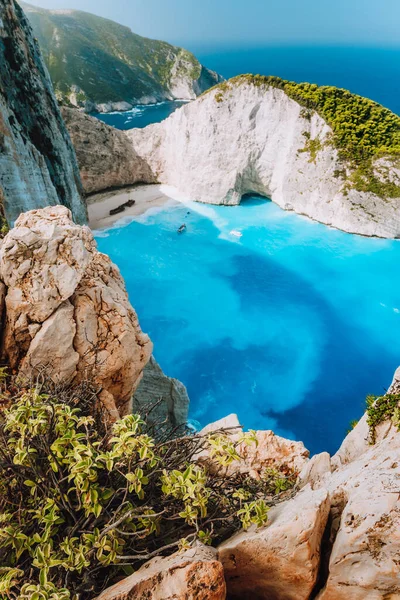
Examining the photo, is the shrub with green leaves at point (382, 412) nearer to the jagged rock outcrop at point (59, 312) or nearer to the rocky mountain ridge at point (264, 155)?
the jagged rock outcrop at point (59, 312)

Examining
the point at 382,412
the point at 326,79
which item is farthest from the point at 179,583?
the point at 326,79

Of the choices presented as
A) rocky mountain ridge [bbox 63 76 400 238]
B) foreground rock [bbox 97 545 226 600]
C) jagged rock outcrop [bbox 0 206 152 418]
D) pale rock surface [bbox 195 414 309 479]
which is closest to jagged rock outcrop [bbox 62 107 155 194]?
rocky mountain ridge [bbox 63 76 400 238]

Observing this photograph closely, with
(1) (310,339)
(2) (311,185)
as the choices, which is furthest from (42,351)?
(2) (311,185)

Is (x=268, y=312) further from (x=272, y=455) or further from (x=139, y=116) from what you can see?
(x=139, y=116)

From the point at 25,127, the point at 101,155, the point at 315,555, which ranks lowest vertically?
the point at 315,555

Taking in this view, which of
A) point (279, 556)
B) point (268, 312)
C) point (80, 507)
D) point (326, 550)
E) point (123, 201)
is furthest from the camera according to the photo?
point (123, 201)

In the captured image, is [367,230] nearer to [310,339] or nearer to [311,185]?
[311,185]

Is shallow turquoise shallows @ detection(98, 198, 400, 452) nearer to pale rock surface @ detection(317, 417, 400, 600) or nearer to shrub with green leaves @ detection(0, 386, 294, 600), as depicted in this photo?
pale rock surface @ detection(317, 417, 400, 600)
